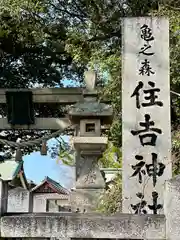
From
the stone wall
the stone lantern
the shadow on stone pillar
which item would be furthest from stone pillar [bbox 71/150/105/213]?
the shadow on stone pillar

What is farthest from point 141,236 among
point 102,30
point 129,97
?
point 102,30

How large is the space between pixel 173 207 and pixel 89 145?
4.15 metres

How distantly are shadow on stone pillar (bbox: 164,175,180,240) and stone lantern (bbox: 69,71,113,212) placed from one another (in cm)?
371

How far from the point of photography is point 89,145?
20.8 feet

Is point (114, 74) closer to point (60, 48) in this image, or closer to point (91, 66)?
point (91, 66)

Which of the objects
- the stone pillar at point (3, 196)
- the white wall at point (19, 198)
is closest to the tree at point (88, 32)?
the white wall at point (19, 198)

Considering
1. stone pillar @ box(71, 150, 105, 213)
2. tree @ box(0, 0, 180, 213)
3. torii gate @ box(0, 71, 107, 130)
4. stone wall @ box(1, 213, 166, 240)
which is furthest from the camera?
torii gate @ box(0, 71, 107, 130)

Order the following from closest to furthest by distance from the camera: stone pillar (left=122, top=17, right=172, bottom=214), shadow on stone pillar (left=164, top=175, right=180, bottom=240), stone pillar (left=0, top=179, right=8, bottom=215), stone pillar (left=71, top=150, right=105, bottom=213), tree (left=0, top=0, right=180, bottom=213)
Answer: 1. shadow on stone pillar (left=164, top=175, right=180, bottom=240)
2. stone pillar (left=0, top=179, right=8, bottom=215)
3. stone pillar (left=122, top=17, right=172, bottom=214)
4. stone pillar (left=71, top=150, right=105, bottom=213)
5. tree (left=0, top=0, right=180, bottom=213)

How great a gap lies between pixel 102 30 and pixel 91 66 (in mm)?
1346

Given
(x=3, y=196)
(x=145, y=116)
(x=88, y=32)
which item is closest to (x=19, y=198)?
(x=145, y=116)

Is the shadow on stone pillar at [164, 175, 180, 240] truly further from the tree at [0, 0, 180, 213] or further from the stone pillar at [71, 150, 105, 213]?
the tree at [0, 0, 180, 213]

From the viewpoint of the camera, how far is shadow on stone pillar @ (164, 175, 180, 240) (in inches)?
86.5

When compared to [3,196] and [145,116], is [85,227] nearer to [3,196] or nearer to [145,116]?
[3,196]

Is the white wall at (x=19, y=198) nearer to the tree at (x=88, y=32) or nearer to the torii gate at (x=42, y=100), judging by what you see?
the tree at (x=88, y=32)
